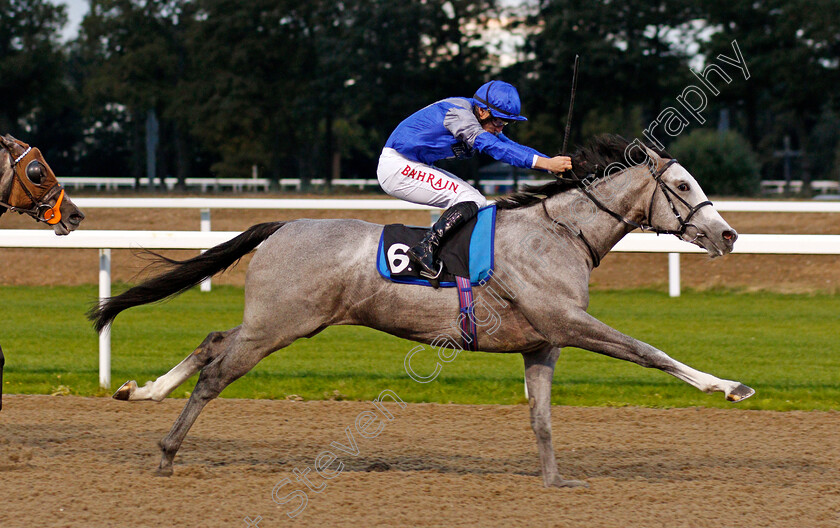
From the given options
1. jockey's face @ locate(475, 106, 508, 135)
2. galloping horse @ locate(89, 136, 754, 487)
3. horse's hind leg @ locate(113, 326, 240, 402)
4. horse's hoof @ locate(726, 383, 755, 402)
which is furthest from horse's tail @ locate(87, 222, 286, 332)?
horse's hoof @ locate(726, 383, 755, 402)

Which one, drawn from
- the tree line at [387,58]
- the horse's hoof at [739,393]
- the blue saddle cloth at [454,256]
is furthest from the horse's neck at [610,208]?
the tree line at [387,58]

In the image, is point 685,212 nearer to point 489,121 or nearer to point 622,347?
point 622,347

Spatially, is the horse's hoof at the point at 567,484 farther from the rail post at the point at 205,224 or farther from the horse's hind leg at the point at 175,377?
the rail post at the point at 205,224

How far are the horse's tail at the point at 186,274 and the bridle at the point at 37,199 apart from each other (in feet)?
1.84

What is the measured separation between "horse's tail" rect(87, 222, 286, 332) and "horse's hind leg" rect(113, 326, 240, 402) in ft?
1.10

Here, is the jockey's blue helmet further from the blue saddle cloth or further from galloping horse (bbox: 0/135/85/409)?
galloping horse (bbox: 0/135/85/409)

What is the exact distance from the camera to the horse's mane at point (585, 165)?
4898 mm

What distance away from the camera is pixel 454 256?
469 centimetres

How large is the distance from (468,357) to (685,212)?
440 centimetres

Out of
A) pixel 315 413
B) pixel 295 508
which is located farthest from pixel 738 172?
pixel 295 508

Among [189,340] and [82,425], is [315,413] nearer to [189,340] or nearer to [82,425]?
[82,425]

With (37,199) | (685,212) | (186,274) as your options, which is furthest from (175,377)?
(685,212)

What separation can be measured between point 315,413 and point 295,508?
209 cm

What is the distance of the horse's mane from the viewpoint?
4.90m
